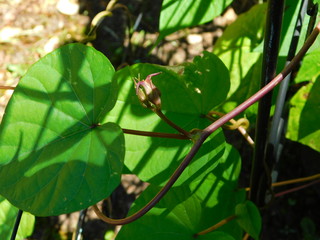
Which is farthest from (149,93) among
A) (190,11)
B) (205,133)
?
(190,11)

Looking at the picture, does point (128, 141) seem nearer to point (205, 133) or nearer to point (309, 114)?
point (205, 133)

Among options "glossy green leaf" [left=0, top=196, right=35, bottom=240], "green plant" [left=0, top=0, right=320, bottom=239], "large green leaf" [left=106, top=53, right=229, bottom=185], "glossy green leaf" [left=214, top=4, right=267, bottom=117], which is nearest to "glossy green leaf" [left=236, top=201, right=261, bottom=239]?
"green plant" [left=0, top=0, right=320, bottom=239]

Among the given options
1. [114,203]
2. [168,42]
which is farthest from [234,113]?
[168,42]

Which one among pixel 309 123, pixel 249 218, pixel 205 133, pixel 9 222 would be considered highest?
pixel 205 133

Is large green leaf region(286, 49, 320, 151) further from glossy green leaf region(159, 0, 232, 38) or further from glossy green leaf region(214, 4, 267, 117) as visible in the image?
glossy green leaf region(159, 0, 232, 38)

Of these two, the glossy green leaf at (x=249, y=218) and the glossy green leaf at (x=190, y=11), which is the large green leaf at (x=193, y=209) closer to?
the glossy green leaf at (x=249, y=218)
